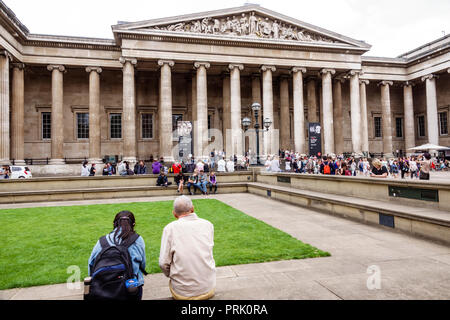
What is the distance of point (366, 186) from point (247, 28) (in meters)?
24.9

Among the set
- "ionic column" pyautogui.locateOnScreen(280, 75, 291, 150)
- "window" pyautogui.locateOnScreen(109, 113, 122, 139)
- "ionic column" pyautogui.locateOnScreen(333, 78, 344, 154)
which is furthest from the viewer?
"ionic column" pyautogui.locateOnScreen(333, 78, 344, 154)

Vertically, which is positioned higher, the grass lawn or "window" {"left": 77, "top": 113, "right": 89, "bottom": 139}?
"window" {"left": 77, "top": 113, "right": 89, "bottom": 139}

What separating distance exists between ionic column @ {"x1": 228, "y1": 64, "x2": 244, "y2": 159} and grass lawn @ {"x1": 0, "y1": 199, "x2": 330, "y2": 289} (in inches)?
708

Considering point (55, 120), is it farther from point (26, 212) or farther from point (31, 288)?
point (31, 288)

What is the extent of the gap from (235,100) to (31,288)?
2625 centimetres

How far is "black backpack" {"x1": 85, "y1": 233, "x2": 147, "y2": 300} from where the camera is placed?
281 cm

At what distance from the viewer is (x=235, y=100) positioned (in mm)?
29266

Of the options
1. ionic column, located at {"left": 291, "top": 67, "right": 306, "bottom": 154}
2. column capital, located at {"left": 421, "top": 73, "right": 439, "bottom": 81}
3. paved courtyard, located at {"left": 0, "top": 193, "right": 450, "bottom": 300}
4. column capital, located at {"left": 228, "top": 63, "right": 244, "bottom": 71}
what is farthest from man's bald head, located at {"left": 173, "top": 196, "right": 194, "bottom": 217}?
column capital, located at {"left": 421, "top": 73, "right": 439, "bottom": 81}

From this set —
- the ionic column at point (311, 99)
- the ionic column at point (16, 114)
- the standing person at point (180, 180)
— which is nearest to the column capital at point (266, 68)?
the ionic column at point (311, 99)

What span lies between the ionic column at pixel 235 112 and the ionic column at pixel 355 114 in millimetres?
12703

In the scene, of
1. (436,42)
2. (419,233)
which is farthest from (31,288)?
(436,42)

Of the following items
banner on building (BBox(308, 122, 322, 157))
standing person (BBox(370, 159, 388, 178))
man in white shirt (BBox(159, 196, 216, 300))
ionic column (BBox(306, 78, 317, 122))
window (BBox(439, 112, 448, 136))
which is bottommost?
man in white shirt (BBox(159, 196, 216, 300))

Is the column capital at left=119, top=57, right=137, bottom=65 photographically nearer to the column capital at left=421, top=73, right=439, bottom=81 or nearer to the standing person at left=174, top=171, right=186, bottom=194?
the standing person at left=174, top=171, right=186, bottom=194

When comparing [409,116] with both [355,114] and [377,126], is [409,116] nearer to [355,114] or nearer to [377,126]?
[377,126]
